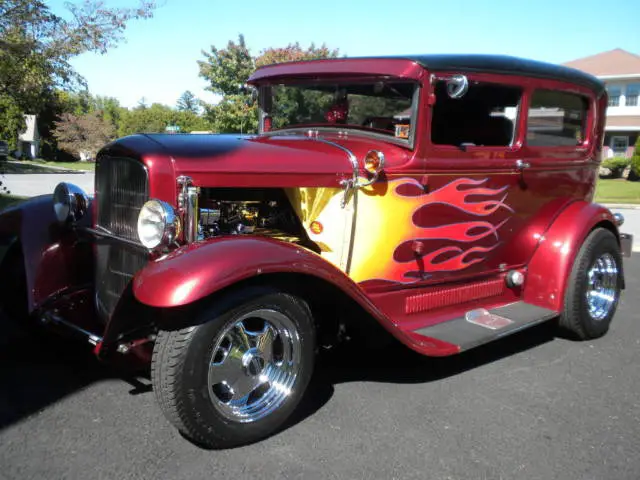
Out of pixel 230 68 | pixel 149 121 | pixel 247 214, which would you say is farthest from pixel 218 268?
pixel 149 121

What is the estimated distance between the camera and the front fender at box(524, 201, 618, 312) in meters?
4.16

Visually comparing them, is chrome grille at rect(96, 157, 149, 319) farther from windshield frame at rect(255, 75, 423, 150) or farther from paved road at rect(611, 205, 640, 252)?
paved road at rect(611, 205, 640, 252)

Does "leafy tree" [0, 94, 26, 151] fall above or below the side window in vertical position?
below

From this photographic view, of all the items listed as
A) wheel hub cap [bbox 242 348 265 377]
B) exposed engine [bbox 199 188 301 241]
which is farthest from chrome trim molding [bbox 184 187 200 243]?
wheel hub cap [bbox 242 348 265 377]

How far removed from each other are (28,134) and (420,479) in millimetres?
45096

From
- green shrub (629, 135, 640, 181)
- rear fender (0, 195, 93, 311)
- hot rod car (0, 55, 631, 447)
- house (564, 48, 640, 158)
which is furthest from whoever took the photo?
house (564, 48, 640, 158)

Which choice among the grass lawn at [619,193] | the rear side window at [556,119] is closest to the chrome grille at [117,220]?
the rear side window at [556,119]

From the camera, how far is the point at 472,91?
388 cm

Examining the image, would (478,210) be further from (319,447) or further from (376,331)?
(319,447)

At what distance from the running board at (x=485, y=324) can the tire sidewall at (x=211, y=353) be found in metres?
0.94

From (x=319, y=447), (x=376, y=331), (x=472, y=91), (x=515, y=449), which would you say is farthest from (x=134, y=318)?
(x=472, y=91)

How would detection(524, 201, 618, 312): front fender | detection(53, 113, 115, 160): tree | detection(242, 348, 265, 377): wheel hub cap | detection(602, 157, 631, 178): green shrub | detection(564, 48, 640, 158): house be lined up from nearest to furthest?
detection(242, 348, 265, 377): wheel hub cap, detection(524, 201, 618, 312): front fender, detection(602, 157, 631, 178): green shrub, detection(564, 48, 640, 158): house, detection(53, 113, 115, 160): tree

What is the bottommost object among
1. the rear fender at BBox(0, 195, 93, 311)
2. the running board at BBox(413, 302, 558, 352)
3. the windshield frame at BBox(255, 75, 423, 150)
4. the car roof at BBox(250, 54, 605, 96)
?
the running board at BBox(413, 302, 558, 352)

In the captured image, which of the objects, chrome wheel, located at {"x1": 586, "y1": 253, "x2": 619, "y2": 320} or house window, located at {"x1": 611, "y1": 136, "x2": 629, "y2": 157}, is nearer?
chrome wheel, located at {"x1": 586, "y1": 253, "x2": 619, "y2": 320}
